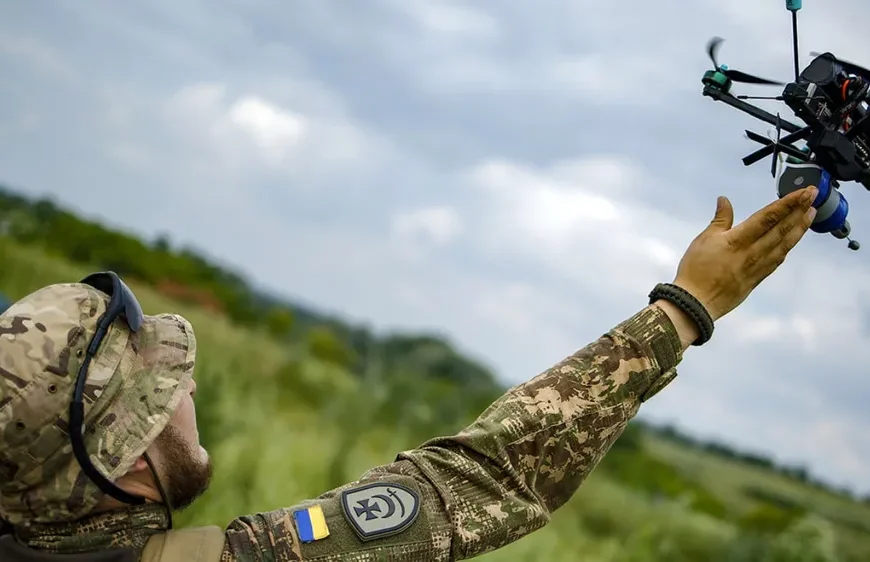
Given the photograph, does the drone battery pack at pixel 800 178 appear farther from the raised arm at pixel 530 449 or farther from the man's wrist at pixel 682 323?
the man's wrist at pixel 682 323

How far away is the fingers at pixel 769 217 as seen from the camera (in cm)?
297

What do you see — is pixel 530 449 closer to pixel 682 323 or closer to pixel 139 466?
pixel 682 323

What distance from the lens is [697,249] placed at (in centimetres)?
319

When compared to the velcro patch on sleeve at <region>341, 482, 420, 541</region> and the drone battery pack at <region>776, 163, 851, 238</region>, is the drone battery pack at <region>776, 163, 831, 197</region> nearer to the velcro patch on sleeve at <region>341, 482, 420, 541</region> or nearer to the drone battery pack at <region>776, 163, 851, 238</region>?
the drone battery pack at <region>776, 163, 851, 238</region>

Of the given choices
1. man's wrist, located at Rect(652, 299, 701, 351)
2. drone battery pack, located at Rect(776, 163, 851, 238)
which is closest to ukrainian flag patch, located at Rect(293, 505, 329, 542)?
man's wrist, located at Rect(652, 299, 701, 351)

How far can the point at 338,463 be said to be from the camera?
12.7m

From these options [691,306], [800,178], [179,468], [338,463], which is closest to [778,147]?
[800,178]

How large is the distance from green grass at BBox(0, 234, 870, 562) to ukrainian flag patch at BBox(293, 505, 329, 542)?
6416 millimetres

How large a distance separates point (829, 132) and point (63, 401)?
271 centimetres

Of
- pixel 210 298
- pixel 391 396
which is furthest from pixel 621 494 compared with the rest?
pixel 210 298

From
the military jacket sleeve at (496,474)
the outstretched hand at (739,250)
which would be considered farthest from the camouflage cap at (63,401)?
the outstretched hand at (739,250)

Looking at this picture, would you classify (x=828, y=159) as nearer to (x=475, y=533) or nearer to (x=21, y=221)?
(x=475, y=533)

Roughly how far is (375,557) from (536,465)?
0.66 meters

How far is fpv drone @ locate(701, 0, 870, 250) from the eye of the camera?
10.1ft
